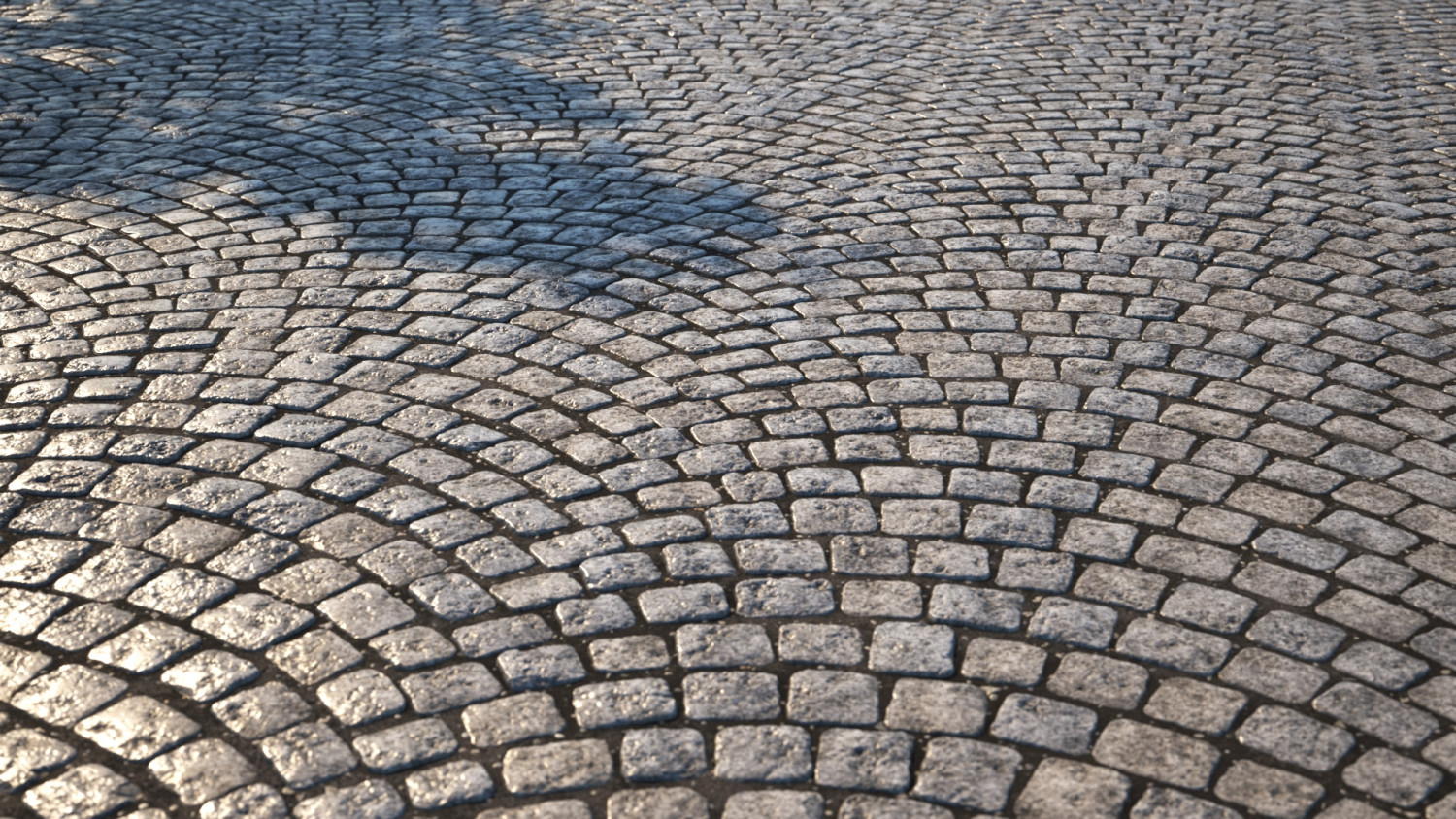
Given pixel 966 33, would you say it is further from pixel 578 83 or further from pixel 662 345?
pixel 662 345

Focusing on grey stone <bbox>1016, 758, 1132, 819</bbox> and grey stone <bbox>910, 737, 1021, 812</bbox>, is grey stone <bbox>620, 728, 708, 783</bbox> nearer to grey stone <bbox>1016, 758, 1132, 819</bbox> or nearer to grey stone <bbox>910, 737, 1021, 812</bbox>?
grey stone <bbox>910, 737, 1021, 812</bbox>

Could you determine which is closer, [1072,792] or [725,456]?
[1072,792]

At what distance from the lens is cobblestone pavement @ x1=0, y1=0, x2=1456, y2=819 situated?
9.85 ft

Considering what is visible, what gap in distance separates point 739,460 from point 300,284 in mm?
2362

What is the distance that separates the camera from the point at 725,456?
4.20 m

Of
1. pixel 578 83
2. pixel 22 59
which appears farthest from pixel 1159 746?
pixel 22 59

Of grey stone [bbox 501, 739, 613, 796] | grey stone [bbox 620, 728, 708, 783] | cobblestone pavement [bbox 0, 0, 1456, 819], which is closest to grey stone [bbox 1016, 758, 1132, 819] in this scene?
cobblestone pavement [bbox 0, 0, 1456, 819]

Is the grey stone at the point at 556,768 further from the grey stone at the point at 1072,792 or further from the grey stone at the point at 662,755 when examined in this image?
the grey stone at the point at 1072,792

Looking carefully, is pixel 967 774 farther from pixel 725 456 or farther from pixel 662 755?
pixel 725 456

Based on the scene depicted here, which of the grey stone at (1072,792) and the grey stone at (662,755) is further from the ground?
the grey stone at (662,755)

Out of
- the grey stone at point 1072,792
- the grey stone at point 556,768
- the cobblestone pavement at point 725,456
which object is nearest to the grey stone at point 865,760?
the cobblestone pavement at point 725,456

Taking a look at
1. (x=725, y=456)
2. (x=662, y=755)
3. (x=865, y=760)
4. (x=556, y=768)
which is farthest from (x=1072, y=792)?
(x=725, y=456)

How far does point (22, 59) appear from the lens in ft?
28.7

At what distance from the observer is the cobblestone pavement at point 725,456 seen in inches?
118
